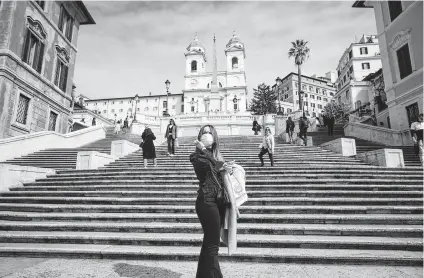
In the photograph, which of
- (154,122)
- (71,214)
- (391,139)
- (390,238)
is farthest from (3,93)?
(391,139)

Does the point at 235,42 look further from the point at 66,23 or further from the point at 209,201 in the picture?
the point at 209,201

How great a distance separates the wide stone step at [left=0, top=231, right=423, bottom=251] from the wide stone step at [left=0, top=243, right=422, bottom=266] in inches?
5.3

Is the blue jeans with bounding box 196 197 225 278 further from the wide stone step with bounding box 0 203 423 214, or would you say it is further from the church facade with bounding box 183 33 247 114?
the church facade with bounding box 183 33 247 114

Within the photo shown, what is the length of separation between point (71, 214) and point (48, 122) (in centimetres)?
1670

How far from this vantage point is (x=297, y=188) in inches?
282

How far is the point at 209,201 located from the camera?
2660 mm

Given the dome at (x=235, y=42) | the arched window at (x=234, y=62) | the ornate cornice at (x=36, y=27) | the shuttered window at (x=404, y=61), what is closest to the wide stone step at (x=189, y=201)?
the shuttered window at (x=404, y=61)

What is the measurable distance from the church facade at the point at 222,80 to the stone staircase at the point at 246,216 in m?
58.4

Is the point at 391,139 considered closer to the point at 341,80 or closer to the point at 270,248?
the point at 270,248

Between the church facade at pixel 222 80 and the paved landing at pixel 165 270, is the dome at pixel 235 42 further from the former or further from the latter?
the paved landing at pixel 165 270

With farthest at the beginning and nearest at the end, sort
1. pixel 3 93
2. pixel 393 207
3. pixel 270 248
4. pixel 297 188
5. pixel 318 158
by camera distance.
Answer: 1. pixel 3 93
2. pixel 318 158
3. pixel 297 188
4. pixel 393 207
5. pixel 270 248

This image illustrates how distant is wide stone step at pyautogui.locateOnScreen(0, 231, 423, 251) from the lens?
4281 mm

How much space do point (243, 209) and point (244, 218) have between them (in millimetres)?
398

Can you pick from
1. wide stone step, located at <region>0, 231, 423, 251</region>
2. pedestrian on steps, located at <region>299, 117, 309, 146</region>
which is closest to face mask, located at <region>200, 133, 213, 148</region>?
wide stone step, located at <region>0, 231, 423, 251</region>
